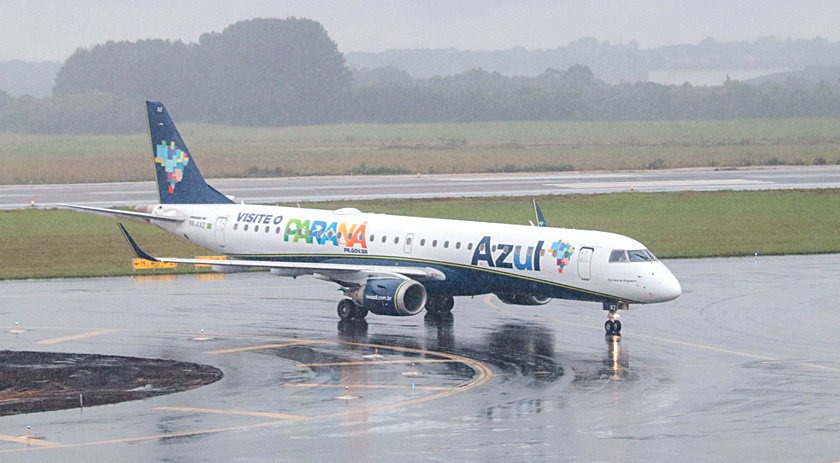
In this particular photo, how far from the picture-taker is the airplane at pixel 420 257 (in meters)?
39.9

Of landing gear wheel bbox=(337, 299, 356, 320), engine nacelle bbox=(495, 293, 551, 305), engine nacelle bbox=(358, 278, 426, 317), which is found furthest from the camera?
→ engine nacelle bbox=(495, 293, 551, 305)

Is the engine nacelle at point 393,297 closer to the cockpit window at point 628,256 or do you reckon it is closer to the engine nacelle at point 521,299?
the engine nacelle at point 521,299

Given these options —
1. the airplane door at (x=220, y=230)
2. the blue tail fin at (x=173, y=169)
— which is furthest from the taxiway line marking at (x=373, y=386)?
the blue tail fin at (x=173, y=169)

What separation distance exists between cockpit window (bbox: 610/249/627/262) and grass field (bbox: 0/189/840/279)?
19.8m

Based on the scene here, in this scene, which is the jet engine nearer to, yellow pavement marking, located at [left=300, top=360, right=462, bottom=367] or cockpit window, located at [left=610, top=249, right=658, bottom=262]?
yellow pavement marking, located at [left=300, top=360, right=462, bottom=367]

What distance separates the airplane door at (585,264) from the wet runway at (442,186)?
46925 mm

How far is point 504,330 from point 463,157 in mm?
105052

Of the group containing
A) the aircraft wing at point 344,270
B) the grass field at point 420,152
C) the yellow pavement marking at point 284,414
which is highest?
the grass field at point 420,152

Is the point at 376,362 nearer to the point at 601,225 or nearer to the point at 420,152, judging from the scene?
the point at 601,225

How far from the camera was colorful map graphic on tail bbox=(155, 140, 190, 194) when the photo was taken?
51781 millimetres

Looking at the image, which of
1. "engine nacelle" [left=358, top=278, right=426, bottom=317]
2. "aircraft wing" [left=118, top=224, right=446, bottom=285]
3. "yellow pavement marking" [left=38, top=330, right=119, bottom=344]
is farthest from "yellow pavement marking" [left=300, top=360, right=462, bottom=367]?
"yellow pavement marking" [left=38, top=330, right=119, bottom=344]

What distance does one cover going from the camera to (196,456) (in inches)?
951

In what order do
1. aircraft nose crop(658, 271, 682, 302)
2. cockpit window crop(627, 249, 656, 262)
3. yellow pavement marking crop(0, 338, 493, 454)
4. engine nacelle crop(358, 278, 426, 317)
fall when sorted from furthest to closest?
1. engine nacelle crop(358, 278, 426, 317)
2. cockpit window crop(627, 249, 656, 262)
3. aircraft nose crop(658, 271, 682, 302)
4. yellow pavement marking crop(0, 338, 493, 454)

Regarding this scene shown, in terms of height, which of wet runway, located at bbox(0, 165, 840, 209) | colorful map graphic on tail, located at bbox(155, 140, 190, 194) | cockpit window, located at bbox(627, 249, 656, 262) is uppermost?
colorful map graphic on tail, located at bbox(155, 140, 190, 194)
